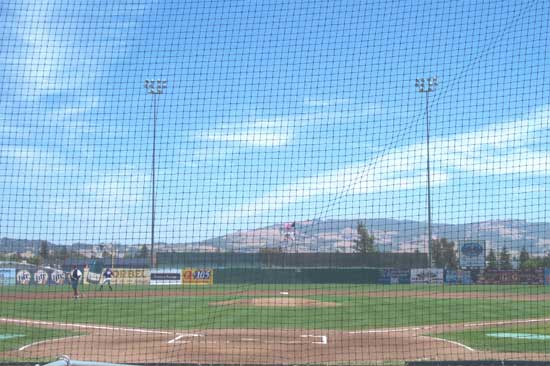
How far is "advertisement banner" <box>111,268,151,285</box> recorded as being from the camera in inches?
1410

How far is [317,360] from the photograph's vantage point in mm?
10094

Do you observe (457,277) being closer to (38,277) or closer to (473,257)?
(473,257)

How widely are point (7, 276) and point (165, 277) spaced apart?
7884mm

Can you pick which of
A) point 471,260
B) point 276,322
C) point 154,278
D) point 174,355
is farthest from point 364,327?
point 471,260

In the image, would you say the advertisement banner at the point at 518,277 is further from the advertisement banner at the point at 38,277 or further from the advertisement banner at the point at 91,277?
the advertisement banner at the point at 38,277

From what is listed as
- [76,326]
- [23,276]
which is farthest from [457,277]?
[76,326]

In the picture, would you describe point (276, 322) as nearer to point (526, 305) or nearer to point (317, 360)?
point (317, 360)

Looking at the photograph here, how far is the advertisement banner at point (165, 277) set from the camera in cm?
3538

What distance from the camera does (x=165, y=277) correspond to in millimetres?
35594

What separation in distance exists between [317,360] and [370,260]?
1021 inches

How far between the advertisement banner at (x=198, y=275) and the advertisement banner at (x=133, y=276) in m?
1.99

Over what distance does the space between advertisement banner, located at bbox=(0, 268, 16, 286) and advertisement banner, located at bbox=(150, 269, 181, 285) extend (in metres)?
6.90

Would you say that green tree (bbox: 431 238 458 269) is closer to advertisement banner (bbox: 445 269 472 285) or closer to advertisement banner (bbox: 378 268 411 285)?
advertisement banner (bbox: 445 269 472 285)

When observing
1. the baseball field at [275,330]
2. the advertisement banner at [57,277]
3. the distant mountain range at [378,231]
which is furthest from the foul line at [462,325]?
the advertisement banner at [57,277]
